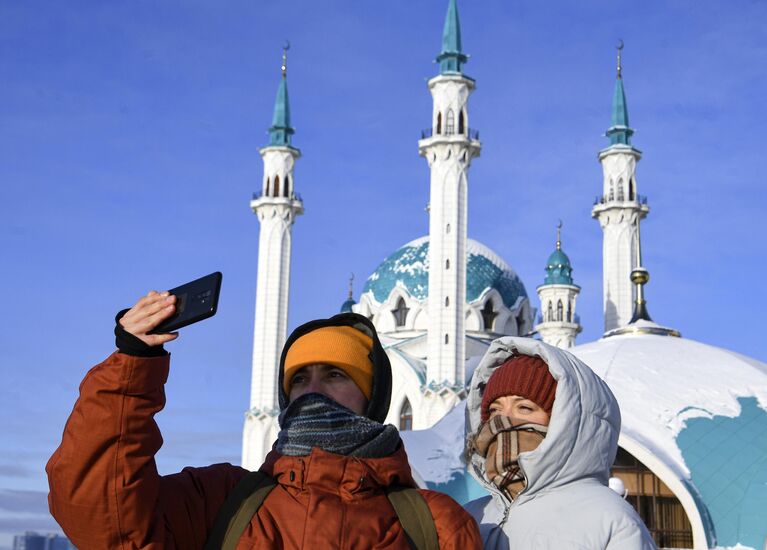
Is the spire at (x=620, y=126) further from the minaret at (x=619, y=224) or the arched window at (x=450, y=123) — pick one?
the arched window at (x=450, y=123)

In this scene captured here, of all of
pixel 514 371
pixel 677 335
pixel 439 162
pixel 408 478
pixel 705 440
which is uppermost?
pixel 439 162

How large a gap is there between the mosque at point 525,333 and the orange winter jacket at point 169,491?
7.09m

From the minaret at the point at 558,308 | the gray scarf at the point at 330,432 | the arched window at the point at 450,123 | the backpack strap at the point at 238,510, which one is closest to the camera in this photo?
the backpack strap at the point at 238,510

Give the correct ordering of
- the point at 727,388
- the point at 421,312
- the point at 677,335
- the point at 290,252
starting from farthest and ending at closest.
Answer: the point at 421,312 → the point at 290,252 → the point at 677,335 → the point at 727,388

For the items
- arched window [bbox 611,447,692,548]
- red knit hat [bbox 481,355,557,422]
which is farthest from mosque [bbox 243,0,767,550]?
red knit hat [bbox 481,355,557,422]

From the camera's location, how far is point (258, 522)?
234 centimetres

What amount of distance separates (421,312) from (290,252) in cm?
518

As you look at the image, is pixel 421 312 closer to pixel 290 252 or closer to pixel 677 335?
pixel 290 252

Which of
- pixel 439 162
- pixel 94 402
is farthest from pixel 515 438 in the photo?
pixel 439 162

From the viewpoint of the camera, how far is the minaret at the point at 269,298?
30.3 m

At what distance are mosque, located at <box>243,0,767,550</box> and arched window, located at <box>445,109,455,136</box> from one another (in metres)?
0.04

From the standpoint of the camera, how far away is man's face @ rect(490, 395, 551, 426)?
2.95 m

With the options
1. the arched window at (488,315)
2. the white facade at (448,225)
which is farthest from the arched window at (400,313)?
the white facade at (448,225)

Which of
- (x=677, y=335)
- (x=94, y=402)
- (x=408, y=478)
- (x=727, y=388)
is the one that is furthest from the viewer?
(x=677, y=335)
